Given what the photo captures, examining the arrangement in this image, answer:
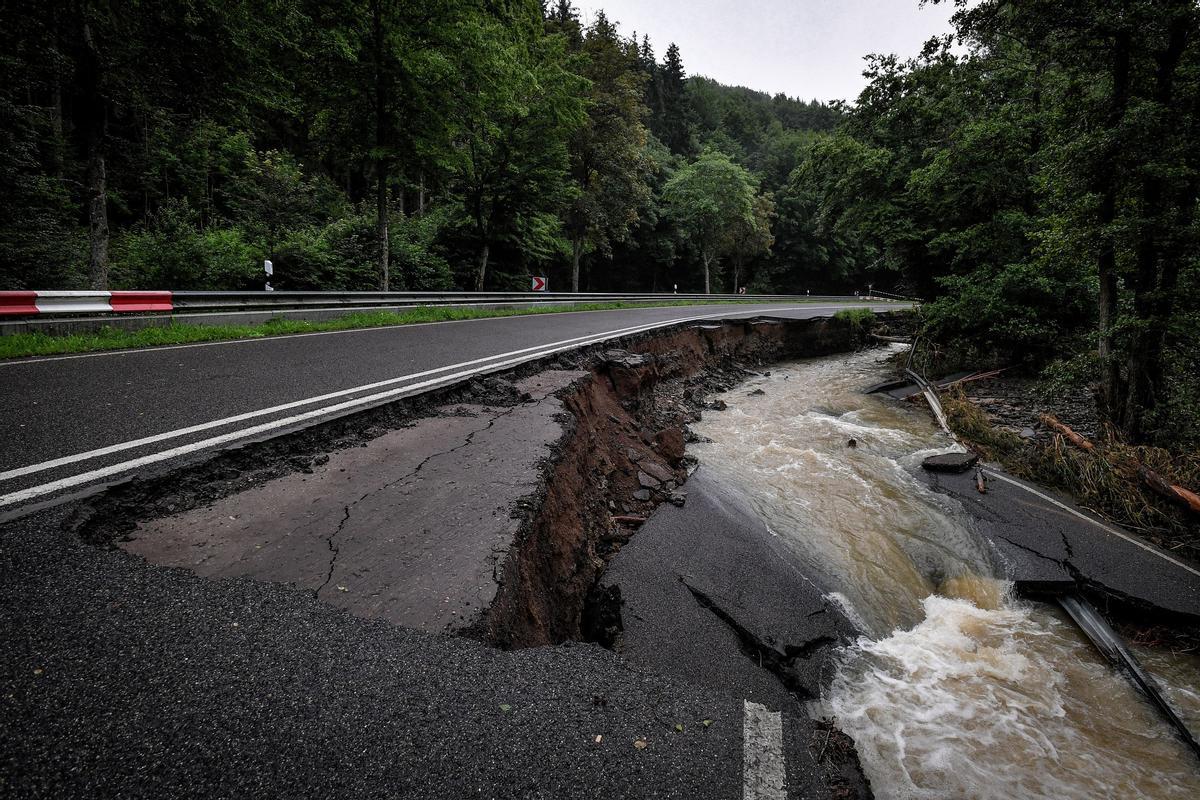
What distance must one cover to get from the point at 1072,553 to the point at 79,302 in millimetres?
12939

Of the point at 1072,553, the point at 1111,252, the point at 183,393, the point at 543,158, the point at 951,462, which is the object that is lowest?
the point at 1072,553

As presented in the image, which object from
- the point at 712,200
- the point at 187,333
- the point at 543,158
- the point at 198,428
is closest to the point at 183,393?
the point at 198,428

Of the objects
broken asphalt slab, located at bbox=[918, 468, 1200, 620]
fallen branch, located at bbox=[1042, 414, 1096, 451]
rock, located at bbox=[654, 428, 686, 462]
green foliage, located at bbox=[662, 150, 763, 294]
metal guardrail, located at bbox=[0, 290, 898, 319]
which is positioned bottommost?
broken asphalt slab, located at bbox=[918, 468, 1200, 620]

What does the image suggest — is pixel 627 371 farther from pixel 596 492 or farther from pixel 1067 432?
pixel 1067 432

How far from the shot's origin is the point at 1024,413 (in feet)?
28.2

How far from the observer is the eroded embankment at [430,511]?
225cm

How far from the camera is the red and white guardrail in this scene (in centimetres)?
621

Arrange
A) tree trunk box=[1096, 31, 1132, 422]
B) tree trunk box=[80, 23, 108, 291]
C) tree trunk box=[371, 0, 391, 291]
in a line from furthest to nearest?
tree trunk box=[371, 0, 391, 291], tree trunk box=[80, 23, 108, 291], tree trunk box=[1096, 31, 1132, 422]

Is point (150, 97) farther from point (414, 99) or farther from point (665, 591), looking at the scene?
point (665, 591)

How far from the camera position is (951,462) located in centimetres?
687

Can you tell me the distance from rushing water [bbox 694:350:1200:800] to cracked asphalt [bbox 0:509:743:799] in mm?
1927

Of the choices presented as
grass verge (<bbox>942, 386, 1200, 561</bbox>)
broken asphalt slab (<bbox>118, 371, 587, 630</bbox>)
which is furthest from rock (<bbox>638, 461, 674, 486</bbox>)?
grass verge (<bbox>942, 386, 1200, 561</bbox>)

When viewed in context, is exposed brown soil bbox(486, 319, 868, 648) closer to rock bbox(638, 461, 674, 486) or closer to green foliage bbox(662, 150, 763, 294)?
rock bbox(638, 461, 674, 486)

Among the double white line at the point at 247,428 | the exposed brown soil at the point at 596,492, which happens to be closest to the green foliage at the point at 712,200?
the exposed brown soil at the point at 596,492
